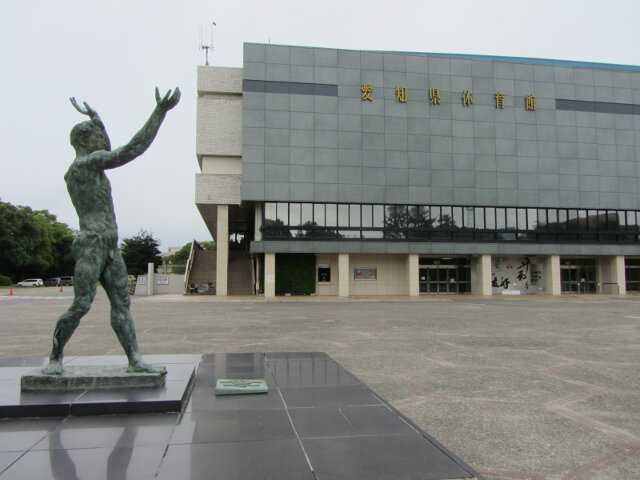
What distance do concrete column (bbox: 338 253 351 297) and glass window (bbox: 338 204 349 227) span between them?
93.6 inches

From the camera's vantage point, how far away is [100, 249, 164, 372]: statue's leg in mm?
5246

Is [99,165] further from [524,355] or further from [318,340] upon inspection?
[524,355]

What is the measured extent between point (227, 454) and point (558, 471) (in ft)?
8.67

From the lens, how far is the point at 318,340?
35.8 feet

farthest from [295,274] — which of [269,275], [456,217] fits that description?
[456,217]

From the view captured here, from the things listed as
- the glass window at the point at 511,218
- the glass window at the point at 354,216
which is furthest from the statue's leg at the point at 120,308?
the glass window at the point at 511,218

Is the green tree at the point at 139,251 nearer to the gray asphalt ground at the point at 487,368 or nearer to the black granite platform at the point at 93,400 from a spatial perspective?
the gray asphalt ground at the point at 487,368

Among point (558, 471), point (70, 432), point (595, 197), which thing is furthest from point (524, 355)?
Result: point (595, 197)

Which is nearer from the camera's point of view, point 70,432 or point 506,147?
point 70,432

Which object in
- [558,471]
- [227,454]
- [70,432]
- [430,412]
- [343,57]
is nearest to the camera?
[227,454]

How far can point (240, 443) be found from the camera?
142 inches

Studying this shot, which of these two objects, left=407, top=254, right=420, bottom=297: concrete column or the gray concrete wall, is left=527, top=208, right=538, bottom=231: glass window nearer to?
the gray concrete wall

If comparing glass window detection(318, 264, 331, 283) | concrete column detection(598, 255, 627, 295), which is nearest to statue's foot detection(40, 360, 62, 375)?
glass window detection(318, 264, 331, 283)

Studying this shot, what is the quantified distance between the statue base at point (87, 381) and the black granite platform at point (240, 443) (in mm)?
523
